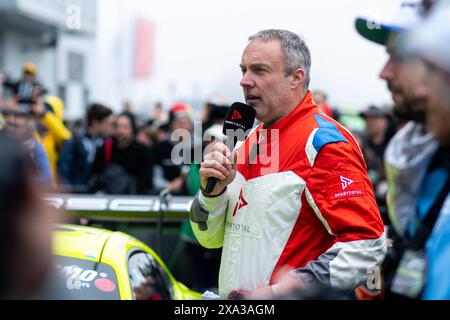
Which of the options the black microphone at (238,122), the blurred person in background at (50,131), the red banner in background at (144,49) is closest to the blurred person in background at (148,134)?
the blurred person in background at (50,131)

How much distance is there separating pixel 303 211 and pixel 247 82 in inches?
22.3

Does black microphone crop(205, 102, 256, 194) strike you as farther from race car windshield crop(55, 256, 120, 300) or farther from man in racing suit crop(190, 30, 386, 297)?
race car windshield crop(55, 256, 120, 300)

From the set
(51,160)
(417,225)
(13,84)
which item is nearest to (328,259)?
(417,225)

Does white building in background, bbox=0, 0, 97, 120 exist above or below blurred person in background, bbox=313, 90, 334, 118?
above

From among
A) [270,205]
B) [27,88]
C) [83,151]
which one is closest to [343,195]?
[270,205]

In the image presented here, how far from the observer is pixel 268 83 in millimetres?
2561

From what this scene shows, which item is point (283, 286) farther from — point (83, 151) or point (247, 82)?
point (83, 151)

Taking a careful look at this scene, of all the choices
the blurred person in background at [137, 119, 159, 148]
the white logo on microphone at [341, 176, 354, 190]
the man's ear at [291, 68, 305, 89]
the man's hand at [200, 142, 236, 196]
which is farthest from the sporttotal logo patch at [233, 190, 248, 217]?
the blurred person in background at [137, 119, 159, 148]

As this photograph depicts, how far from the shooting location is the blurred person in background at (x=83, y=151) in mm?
7332

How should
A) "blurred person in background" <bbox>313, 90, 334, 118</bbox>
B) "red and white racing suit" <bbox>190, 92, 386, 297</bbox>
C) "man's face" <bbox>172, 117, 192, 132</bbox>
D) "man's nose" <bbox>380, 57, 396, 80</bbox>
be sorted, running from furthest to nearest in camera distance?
"man's face" <bbox>172, 117, 192, 132</bbox> < "blurred person in background" <bbox>313, 90, 334, 118</bbox> < "red and white racing suit" <bbox>190, 92, 386, 297</bbox> < "man's nose" <bbox>380, 57, 396, 80</bbox>

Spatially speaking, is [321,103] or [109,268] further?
[321,103]

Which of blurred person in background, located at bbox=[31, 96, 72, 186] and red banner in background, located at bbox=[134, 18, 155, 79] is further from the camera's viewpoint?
red banner in background, located at bbox=[134, 18, 155, 79]

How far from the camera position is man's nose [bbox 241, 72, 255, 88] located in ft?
8.41

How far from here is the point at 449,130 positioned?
133 centimetres
